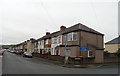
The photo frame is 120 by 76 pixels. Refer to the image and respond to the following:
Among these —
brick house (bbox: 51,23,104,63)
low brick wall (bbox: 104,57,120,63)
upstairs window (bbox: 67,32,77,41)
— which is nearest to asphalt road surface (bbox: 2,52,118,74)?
brick house (bbox: 51,23,104,63)

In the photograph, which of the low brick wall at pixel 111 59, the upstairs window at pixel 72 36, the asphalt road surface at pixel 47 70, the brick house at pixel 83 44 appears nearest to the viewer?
the asphalt road surface at pixel 47 70

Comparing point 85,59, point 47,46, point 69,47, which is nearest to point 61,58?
point 69,47

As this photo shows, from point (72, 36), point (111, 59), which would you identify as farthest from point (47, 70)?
point (111, 59)

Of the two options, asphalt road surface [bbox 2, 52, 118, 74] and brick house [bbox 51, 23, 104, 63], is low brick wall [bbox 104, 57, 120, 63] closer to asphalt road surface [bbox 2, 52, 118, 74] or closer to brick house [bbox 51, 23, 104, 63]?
brick house [bbox 51, 23, 104, 63]

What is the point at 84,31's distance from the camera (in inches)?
1138

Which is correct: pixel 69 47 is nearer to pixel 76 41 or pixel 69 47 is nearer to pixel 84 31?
pixel 76 41

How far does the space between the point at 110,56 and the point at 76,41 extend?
24.7ft

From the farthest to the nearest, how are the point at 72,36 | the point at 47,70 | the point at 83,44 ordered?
the point at 72,36 < the point at 83,44 < the point at 47,70

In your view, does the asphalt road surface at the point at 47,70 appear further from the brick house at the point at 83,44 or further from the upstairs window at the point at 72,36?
the upstairs window at the point at 72,36

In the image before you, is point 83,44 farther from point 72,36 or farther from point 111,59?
point 111,59

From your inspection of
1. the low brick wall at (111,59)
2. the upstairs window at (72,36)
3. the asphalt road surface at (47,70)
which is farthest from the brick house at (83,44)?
the asphalt road surface at (47,70)

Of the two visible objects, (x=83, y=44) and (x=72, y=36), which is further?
(x=72, y=36)

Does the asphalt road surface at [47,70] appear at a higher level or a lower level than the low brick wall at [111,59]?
higher

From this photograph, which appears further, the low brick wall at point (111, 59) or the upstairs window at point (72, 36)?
the upstairs window at point (72, 36)
